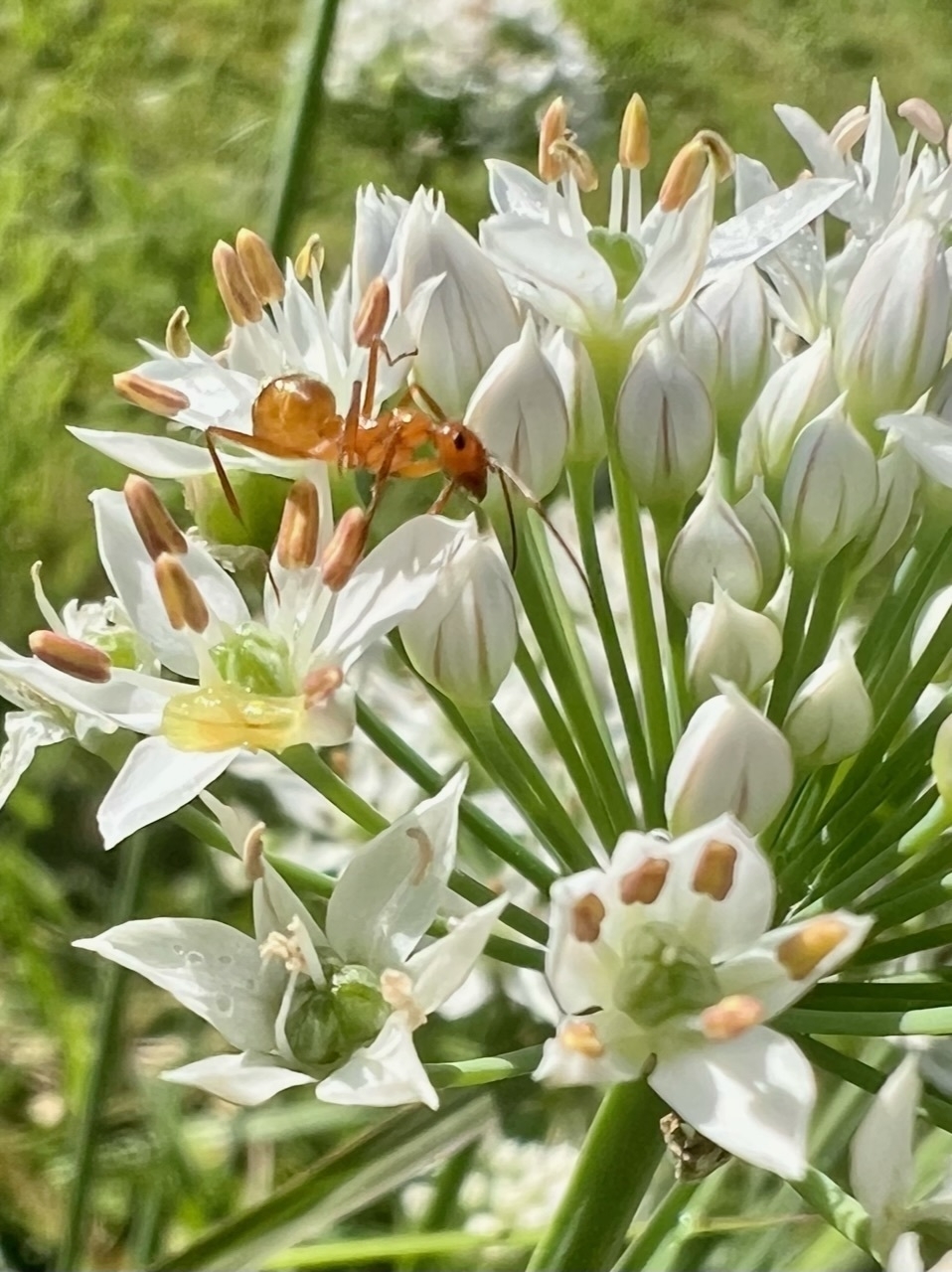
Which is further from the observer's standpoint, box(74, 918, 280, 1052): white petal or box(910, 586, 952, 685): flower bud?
box(910, 586, 952, 685): flower bud

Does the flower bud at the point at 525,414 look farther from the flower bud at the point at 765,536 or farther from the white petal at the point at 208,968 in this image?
the white petal at the point at 208,968

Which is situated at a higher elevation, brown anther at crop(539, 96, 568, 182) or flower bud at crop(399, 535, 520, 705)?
brown anther at crop(539, 96, 568, 182)

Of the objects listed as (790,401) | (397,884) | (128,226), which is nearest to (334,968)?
(397,884)

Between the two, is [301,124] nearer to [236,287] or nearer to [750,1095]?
[236,287]

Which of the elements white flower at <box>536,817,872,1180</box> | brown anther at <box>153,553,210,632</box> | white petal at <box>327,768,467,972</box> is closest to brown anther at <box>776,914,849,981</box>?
white flower at <box>536,817,872,1180</box>

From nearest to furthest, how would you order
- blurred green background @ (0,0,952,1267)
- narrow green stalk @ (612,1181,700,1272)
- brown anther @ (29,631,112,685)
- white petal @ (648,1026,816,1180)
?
white petal @ (648,1026,816,1180) → brown anther @ (29,631,112,685) → narrow green stalk @ (612,1181,700,1272) → blurred green background @ (0,0,952,1267)

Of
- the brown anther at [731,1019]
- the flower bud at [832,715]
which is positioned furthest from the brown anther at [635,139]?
the brown anther at [731,1019]

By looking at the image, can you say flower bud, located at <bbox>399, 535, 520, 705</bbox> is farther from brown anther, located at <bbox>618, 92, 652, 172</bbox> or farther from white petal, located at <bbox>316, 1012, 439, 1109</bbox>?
brown anther, located at <bbox>618, 92, 652, 172</bbox>
